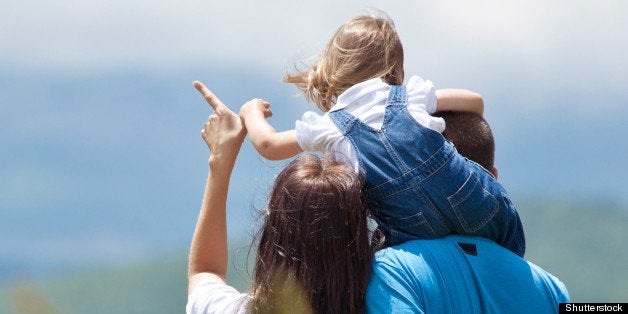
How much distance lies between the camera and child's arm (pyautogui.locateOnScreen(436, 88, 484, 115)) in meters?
2.73

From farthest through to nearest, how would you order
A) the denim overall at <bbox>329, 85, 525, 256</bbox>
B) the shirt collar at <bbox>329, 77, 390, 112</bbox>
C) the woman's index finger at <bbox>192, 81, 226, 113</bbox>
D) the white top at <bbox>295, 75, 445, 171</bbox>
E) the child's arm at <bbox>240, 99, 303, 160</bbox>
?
the woman's index finger at <bbox>192, 81, 226, 113</bbox>
the child's arm at <bbox>240, 99, 303, 160</bbox>
the shirt collar at <bbox>329, 77, 390, 112</bbox>
the white top at <bbox>295, 75, 445, 171</bbox>
the denim overall at <bbox>329, 85, 525, 256</bbox>

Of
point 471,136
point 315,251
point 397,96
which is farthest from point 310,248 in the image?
point 471,136

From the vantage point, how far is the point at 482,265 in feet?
7.35

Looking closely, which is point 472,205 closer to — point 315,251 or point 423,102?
point 423,102

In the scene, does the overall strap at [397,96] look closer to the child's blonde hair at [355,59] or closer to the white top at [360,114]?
the white top at [360,114]

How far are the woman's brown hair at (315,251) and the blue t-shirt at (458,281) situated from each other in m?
0.07

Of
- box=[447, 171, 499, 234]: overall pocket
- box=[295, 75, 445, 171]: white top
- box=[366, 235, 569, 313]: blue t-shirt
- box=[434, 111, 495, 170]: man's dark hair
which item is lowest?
box=[366, 235, 569, 313]: blue t-shirt

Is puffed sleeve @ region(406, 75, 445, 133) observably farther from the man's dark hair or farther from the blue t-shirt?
the blue t-shirt

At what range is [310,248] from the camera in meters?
2.05

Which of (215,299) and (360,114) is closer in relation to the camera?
(215,299)

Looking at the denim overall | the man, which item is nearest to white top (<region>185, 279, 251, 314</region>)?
the man

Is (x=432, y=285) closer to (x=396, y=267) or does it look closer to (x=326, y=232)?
(x=396, y=267)

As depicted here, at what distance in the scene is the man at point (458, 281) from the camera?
81.7 inches

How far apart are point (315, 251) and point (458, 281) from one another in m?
0.43
